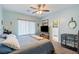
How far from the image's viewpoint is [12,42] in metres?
1.81

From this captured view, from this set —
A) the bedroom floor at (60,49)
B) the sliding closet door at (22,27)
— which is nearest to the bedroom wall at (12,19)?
the sliding closet door at (22,27)

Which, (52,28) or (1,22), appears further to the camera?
(52,28)

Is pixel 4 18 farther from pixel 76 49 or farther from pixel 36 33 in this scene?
pixel 76 49

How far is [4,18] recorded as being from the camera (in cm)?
183

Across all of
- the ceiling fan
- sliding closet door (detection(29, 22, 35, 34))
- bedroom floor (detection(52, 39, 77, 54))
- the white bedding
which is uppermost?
the ceiling fan

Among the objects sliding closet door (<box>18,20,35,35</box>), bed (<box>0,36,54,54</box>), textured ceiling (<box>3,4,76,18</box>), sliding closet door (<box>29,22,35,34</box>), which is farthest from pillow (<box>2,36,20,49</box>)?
textured ceiling (<box>3,4,76,18</box>)

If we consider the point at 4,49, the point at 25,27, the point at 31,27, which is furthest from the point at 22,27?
the point at 4,49

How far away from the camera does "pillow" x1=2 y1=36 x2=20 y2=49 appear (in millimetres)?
1750

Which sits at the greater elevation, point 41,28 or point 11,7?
point 11,7

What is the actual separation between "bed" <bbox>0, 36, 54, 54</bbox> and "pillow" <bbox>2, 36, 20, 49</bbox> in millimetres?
54

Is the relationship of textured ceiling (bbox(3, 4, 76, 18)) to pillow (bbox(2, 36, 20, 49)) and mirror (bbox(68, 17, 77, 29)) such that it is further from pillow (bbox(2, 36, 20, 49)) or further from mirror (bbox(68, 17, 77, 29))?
pillow (bbox(2, 36, 20, 49))

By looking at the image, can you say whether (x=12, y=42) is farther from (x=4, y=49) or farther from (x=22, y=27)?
(x=22, y=27)
